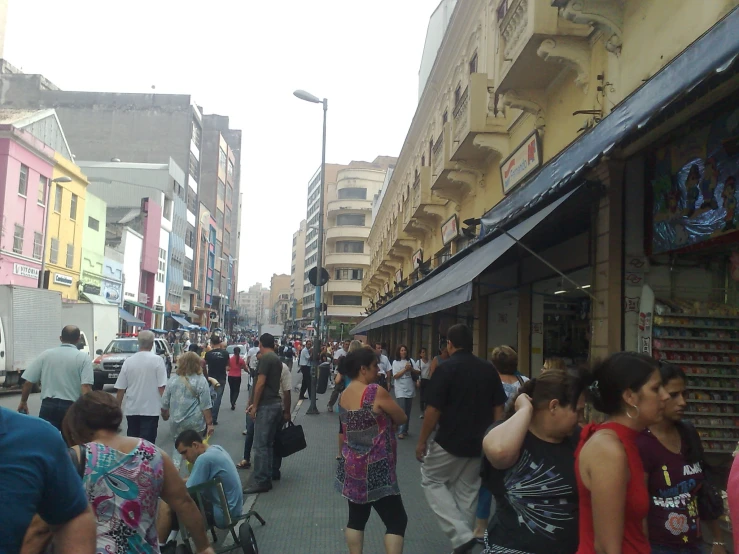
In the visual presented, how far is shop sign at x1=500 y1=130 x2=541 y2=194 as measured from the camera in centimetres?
1064

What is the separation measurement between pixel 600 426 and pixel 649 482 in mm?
307

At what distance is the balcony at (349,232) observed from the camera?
74500 millimetres

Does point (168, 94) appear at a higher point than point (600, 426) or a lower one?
higher

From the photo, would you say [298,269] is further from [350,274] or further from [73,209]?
[73,209]

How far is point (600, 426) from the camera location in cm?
260

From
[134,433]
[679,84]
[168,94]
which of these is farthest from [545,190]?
[168,94]

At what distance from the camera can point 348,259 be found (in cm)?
7356

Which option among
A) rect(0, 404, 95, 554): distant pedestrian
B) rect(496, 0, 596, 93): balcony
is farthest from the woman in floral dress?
rect(496, 0, 596, 93): balcony

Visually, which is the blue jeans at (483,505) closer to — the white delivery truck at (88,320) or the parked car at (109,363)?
the parked car at (109,363)

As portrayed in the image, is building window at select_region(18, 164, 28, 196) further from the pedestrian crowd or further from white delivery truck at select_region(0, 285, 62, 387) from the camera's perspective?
the pedestrian crowd

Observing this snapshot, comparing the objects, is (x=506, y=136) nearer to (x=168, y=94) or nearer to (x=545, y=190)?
(x=545, y=190)

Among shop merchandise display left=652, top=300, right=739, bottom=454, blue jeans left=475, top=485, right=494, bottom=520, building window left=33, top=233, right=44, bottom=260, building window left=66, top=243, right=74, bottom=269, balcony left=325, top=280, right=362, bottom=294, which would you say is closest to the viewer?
blue jeans left=475, top=485, right=494, bottom=520

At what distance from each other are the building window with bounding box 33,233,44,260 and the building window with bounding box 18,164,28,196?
221cm

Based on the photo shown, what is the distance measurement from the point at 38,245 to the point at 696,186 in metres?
33.1
